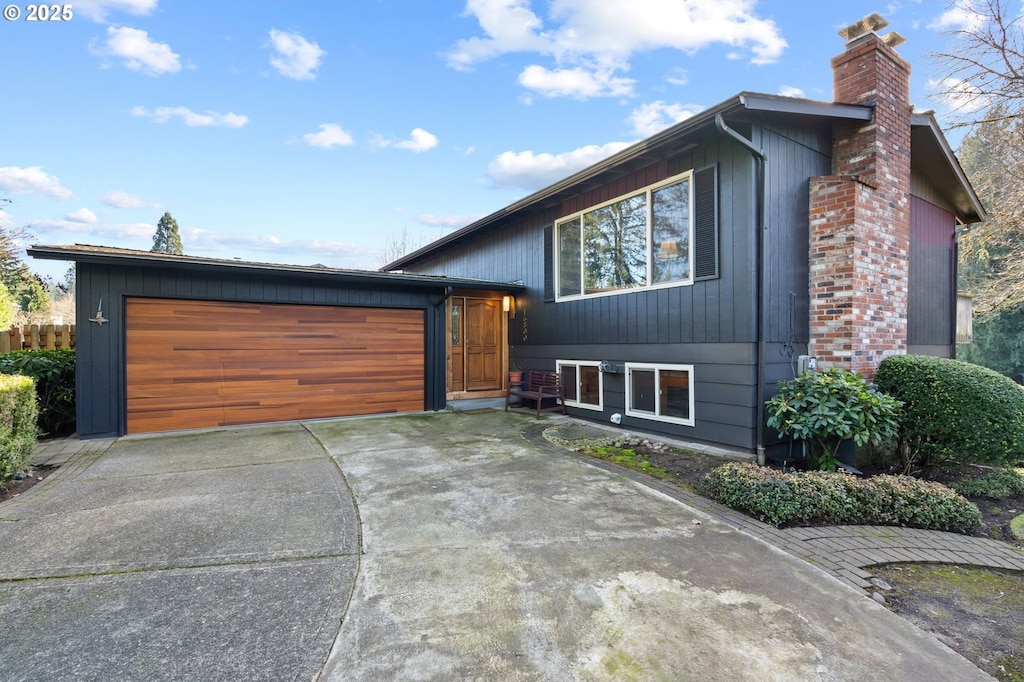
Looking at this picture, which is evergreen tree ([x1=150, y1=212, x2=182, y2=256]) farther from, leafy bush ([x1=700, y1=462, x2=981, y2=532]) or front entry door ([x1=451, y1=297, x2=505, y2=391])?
leafy bush ([x1=700, y1=462, x2=981, y2=532])

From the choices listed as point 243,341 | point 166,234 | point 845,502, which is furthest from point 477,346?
point 166,234

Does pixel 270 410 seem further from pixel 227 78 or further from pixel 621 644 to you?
pixel 227 78

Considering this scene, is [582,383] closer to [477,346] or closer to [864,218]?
[477,346]

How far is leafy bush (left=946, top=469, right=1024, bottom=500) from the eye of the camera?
4383 millimetres

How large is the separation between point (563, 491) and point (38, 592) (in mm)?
3295

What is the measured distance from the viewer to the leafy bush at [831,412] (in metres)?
4.37

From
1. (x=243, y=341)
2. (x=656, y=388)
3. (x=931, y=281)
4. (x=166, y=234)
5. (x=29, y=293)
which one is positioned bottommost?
(x=656, y=388)

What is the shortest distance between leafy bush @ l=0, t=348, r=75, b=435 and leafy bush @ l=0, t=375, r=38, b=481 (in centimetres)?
184

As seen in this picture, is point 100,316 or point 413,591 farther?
point 100,316

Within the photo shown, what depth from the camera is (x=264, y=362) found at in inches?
278

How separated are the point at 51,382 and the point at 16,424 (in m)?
2.55

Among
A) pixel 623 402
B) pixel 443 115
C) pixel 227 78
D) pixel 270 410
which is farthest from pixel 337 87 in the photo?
pixel 623 402

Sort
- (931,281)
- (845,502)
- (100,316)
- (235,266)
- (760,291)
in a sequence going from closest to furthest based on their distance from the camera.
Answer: (845,502), (760,291), (100,316), (235,266), (931,281)

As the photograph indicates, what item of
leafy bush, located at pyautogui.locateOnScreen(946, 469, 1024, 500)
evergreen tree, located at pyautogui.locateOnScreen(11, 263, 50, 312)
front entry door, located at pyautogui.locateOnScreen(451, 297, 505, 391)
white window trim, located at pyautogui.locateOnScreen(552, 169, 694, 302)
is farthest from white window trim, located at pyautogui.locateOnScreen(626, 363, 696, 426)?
evergreen tree, located at pyautogui.locateOnScreen(11, 263, 50, 312)
